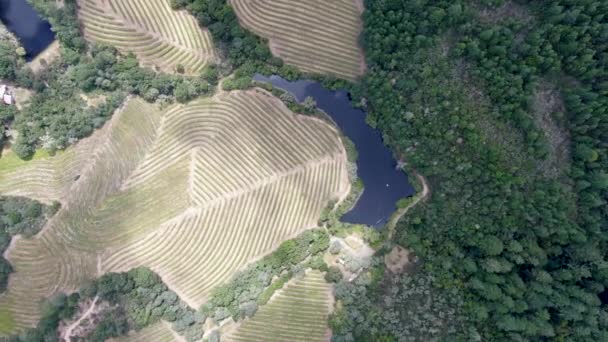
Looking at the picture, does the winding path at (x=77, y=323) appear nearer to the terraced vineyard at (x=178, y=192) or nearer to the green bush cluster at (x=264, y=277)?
the terraced vineyard at (x=178, y=192)

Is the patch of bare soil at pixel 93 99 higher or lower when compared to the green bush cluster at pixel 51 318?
higher

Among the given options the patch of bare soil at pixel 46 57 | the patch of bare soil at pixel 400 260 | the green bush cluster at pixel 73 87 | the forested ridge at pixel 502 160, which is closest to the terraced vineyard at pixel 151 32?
the green bush cluster at pixel 73 87

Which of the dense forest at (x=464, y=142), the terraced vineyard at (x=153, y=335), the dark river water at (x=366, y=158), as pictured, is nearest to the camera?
the dense forest at (x=464, y=142)

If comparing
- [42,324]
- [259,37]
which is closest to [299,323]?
[42,324]

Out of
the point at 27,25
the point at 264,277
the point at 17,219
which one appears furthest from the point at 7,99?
the point at 264,277

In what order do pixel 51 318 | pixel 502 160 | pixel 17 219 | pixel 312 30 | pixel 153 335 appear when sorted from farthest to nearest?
pixel 312 30
pixel 153 335
pixel 502 160
pixel 17 219
pixel 51 318

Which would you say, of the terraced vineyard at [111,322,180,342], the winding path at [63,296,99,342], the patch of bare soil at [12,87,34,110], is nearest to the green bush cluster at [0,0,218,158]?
the patch of bare soil at [12,87,34,110]

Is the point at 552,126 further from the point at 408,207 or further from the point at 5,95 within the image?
Result: the point at 5,95
